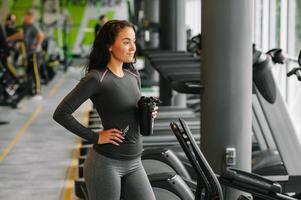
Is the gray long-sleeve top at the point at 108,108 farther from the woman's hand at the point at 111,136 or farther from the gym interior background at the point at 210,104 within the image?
the gym interior background at the point at 210,104

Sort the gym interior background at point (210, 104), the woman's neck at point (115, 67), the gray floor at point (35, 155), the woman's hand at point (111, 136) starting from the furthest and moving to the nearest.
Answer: the gray floor at point (35, 155)
the gym interior background at point (210, 104)
the woman's neck at point (115, 67)
the woman's hand at point (111, 136)

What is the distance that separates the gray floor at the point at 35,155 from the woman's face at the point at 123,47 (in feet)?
10.1

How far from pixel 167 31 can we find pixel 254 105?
132 inches

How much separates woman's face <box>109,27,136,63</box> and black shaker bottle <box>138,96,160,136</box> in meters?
0.22

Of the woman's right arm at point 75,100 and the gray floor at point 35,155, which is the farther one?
the gray floor at point 35,155

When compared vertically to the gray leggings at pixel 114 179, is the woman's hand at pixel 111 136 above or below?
above

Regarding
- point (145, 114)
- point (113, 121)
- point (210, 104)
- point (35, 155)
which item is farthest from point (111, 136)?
point (35, 155)

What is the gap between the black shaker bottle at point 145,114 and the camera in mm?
3385

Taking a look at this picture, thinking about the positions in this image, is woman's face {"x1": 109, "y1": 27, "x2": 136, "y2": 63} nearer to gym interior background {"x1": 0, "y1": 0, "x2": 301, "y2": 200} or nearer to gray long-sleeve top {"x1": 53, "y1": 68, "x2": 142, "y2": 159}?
gray long-sleeve top {"x1": 53, "y1": 68, "x2": 142, "y2": 159}

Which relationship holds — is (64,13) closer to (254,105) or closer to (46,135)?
(46,135)

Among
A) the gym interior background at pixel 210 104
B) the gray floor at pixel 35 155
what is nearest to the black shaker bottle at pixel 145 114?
the gym interior background at pixel 210 104

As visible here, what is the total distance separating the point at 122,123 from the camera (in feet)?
11.2

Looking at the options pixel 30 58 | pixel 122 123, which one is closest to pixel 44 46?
pixel 30 58

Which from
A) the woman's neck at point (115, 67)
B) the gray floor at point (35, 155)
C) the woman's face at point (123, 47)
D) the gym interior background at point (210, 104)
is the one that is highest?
the woman's face at point (123, 47)
